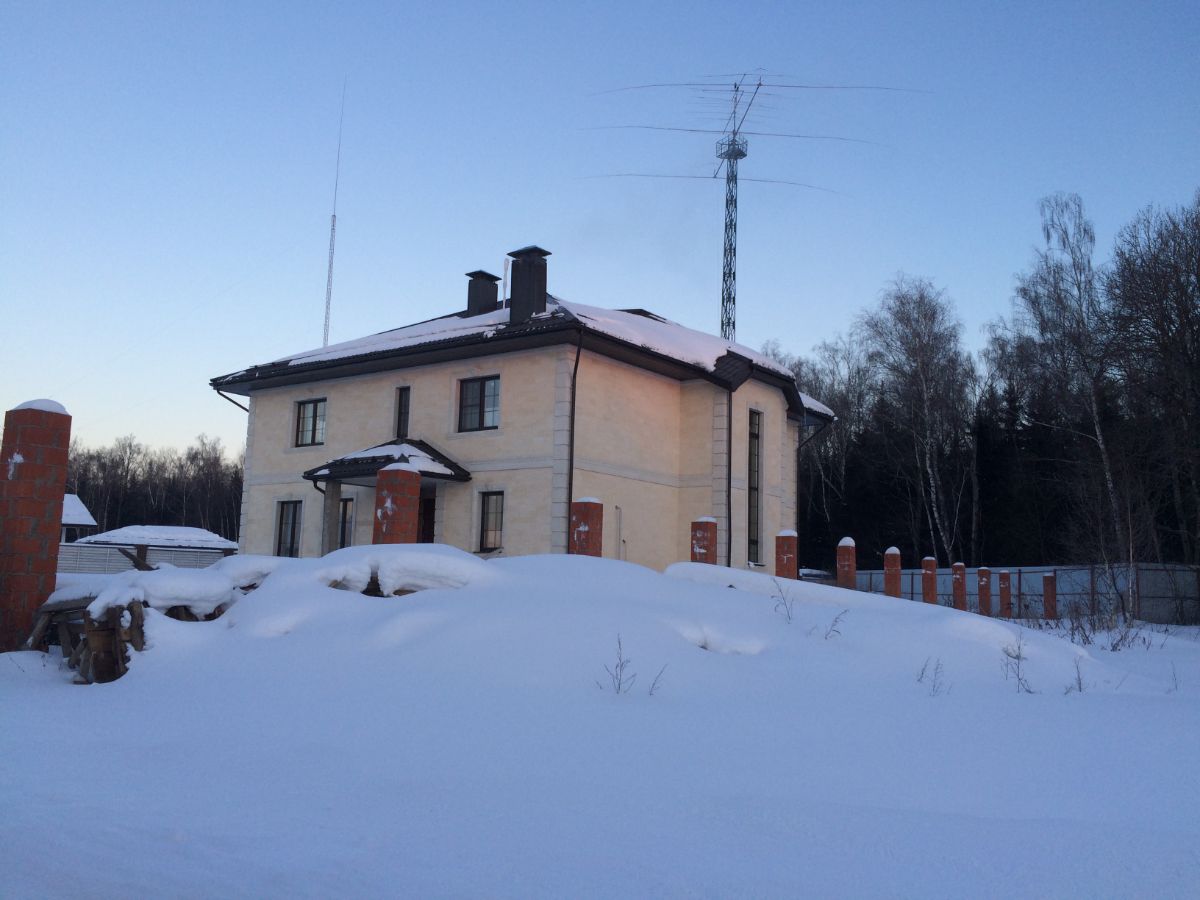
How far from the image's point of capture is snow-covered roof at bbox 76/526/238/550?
34.6m

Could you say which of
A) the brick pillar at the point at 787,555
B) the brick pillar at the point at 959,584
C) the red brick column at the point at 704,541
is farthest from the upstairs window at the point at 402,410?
the brick pillar at the point at 959,584

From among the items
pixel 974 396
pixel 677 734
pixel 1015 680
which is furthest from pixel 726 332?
pixel 677 734

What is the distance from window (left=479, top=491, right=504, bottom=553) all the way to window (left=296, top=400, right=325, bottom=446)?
16.3 feet

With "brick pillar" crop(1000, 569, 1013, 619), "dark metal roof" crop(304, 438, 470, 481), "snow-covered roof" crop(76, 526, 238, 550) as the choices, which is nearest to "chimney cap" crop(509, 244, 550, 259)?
"dark metal roof" crop(304, 438, 470, 481)

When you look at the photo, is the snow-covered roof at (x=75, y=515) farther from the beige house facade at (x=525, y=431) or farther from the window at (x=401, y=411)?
the window at (x=401, y=411)

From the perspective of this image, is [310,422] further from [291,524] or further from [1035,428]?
[1035,428]

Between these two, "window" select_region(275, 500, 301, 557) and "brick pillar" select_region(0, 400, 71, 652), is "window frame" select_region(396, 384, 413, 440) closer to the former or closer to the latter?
"window" select_region(275, 500, 301, 557)

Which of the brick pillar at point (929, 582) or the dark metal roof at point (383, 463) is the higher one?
the dark metal roof at point (383, 463)

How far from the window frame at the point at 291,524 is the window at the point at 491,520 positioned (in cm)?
494

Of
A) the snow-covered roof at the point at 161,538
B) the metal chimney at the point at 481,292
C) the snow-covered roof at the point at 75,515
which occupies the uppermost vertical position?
the metal chimney at the point at 481,292

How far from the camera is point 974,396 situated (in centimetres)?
3578

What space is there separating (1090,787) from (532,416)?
43.0 feet

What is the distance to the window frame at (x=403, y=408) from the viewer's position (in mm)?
18328

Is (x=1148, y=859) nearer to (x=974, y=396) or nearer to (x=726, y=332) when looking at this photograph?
(x=726, y=332)
